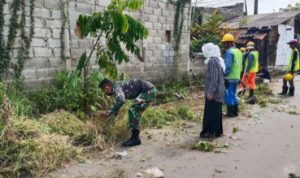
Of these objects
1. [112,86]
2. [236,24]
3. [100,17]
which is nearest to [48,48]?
[100,17]

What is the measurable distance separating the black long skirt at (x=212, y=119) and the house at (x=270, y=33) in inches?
456

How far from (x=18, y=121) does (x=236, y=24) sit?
60.6 feet

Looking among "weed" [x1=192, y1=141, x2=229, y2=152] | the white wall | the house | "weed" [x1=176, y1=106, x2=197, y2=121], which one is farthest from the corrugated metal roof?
"weed" [x1=192, y1=141, x2=229, y2=152]

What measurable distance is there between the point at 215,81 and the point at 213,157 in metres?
1.49

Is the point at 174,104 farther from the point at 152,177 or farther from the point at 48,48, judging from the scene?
the point at 152,177

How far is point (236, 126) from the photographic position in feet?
25.3

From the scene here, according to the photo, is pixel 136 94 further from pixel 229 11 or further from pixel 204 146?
pixel 229 11

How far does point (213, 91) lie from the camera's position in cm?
662

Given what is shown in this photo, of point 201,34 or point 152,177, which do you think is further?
point 201,34

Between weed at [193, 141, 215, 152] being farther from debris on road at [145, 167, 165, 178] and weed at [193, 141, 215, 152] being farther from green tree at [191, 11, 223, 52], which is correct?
green tree at [191, 11, 223, 52]

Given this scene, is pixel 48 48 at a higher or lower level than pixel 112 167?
higher

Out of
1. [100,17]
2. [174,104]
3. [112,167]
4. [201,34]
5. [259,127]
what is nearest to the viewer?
[112,167]

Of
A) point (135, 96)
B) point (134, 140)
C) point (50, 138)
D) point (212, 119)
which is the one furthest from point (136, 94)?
point (50, 138)

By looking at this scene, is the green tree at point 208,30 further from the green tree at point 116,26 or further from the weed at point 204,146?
the weed at point 204,146
